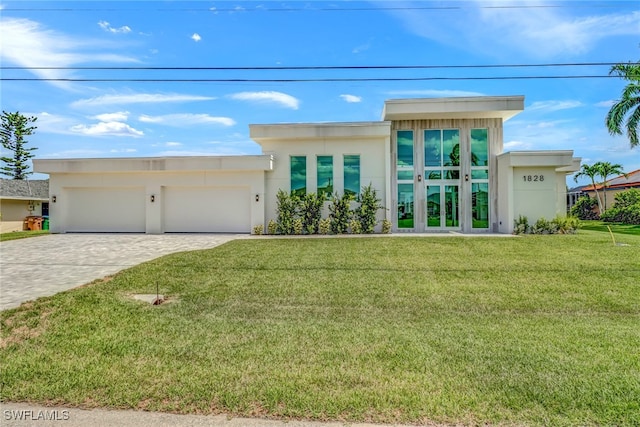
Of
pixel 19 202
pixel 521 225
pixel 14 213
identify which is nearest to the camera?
pixel 521 225

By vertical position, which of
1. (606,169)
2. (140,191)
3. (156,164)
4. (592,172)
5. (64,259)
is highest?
(606,169)

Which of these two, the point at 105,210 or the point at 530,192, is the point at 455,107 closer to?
the point at 530,192

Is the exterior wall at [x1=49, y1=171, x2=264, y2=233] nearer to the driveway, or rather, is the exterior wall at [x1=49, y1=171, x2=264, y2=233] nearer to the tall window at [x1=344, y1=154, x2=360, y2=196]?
the driveway

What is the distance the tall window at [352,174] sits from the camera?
53.1 ft

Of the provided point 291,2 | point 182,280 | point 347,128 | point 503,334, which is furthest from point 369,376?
point 347,128

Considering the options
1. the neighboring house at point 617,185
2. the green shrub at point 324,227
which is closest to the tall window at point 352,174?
the green shrub at point 324,227

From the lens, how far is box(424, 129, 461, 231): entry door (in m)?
16.6

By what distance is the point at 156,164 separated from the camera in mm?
16047

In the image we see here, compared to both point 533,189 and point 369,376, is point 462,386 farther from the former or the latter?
point 533,189

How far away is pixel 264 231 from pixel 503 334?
12566 millimetres

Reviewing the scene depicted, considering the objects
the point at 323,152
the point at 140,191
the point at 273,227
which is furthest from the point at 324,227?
the point at 140,191

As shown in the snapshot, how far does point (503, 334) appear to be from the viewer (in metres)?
4.59

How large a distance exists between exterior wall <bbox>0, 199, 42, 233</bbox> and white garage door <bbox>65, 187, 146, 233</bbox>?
10892 millimetres

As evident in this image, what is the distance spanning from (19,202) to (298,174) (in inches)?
907
